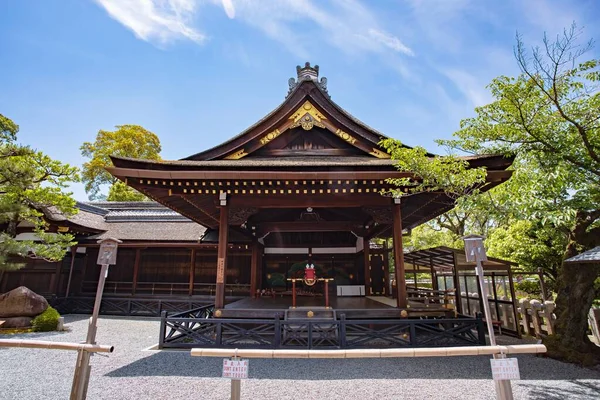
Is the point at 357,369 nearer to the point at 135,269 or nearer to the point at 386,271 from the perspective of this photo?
the point at 386,271

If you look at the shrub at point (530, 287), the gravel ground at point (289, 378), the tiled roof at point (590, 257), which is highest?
the tiled roof at point (590, 257)

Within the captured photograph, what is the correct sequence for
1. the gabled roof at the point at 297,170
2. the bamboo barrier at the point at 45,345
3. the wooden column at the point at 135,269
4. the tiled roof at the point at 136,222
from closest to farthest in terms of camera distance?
the bamboo barrier at the point at 45,345
the gabled roof at the point at 297,170
the wooden column at the point at 135,269
the tiled roof at the point at 136,222

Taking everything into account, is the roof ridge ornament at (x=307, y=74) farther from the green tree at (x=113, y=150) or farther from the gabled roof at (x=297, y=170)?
the green tree at (x=113, y=150)

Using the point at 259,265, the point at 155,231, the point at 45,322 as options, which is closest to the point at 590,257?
the point at 259,265

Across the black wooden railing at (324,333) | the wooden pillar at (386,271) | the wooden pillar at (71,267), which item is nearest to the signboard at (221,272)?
the black wooden railing at (324,333)

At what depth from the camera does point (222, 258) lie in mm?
7832

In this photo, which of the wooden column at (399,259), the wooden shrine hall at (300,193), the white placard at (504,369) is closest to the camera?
the white placard at (504,369)

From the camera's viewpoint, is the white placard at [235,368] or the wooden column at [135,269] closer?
the white placard at [235,368]

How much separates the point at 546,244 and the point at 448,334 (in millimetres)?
6380

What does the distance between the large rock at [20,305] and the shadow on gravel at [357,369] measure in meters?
6.81

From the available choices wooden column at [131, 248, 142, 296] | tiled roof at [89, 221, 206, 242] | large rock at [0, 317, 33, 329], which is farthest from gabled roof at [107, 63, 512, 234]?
large rock at [0, 317, 33, 329]

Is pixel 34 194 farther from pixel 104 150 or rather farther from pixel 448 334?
pixel 104 150

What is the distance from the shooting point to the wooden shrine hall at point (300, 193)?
7246mm

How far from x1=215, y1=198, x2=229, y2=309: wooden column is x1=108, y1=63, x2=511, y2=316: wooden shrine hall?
1.0 inches
